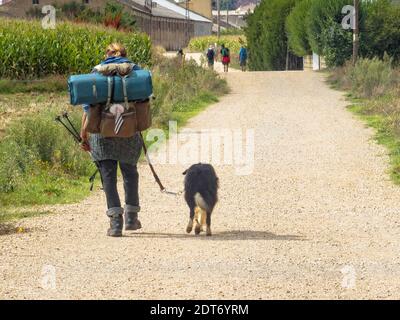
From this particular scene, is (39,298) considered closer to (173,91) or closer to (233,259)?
(233,259)

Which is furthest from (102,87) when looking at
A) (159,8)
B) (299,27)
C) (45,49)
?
(159,8)

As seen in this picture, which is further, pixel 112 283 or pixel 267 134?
pixel 267 134

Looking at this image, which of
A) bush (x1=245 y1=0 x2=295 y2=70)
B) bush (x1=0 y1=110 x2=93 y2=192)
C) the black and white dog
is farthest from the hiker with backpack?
bush (x1=245 y1=0 x2=295 y2=70)

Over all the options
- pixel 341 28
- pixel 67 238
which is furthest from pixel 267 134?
pixel 341 28

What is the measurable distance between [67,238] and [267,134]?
13.5 metres

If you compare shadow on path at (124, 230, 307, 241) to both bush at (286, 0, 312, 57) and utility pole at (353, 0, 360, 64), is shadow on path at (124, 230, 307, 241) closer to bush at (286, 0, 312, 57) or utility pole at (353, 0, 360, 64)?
utility pole at (353, 0, 360, 64)

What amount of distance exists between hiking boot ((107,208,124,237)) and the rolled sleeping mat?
48.4 inches

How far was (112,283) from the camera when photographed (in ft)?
30.8

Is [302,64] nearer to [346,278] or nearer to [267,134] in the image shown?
[267,134]

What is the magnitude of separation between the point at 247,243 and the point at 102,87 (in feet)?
7.02

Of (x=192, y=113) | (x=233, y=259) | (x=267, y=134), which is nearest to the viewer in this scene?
(x=233, y=259)

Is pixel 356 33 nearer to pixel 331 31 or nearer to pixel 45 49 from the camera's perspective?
pixel 331 31

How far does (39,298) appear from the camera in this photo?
8.77m
